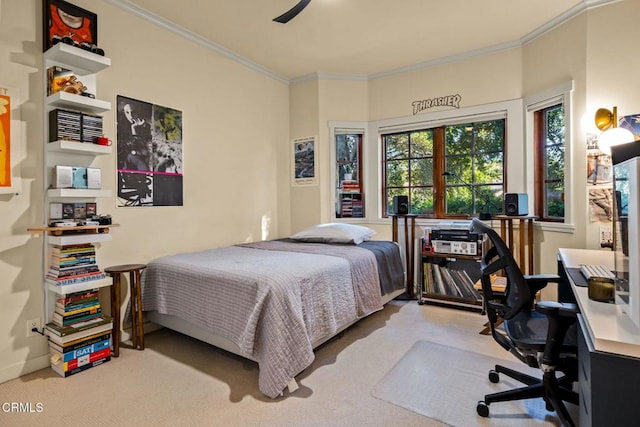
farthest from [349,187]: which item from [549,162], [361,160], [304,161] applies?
[549,162]

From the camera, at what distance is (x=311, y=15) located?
9.57 feet

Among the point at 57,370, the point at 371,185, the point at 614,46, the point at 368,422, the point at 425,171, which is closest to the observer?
the point at 368,422

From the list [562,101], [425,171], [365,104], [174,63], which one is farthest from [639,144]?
[174,63]

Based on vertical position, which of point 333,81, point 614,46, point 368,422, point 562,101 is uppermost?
point 333,81

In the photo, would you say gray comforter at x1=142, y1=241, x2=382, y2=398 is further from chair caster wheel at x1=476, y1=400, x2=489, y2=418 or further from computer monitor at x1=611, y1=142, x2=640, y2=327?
computer monitor at x1=611, y1=142, x2=640, y2=327

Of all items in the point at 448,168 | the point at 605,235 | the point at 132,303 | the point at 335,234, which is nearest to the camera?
the point at 132,303

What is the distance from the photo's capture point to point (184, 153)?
3.19 m

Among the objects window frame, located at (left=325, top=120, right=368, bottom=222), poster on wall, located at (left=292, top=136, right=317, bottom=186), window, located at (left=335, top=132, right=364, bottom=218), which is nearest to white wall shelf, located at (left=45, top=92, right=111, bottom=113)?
poster on wall, located at (left=292, top=136, right=317, bottom=186)

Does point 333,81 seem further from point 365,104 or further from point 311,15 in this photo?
point 311,15

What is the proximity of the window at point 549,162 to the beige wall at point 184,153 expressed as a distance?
291 cm

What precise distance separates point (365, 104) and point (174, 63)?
234 cm

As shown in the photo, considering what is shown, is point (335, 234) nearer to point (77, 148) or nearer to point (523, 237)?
point (523, 237)

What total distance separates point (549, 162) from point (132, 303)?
13.2 feet

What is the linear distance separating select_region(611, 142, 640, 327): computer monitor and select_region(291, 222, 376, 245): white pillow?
2.29 meters
